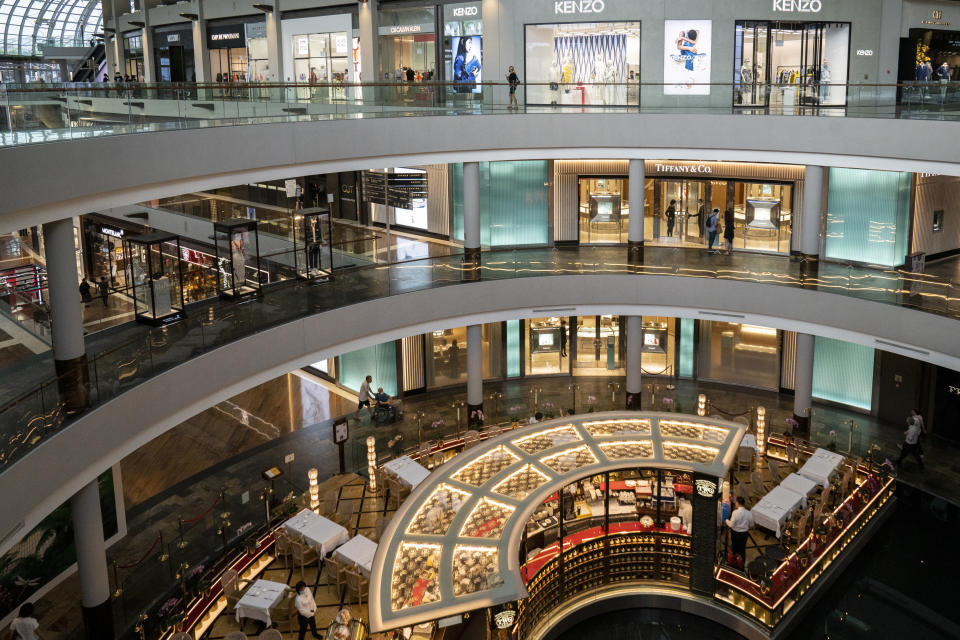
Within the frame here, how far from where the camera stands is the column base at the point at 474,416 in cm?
2250

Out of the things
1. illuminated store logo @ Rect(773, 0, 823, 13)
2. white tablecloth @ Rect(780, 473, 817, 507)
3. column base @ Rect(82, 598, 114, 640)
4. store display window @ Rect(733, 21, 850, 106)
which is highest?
illuminated store logo @ Rect(773, 0, 823, 13)

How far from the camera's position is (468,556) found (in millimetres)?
11422

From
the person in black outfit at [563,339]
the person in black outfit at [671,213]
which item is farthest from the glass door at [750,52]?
the person in black outfit at [563,339]

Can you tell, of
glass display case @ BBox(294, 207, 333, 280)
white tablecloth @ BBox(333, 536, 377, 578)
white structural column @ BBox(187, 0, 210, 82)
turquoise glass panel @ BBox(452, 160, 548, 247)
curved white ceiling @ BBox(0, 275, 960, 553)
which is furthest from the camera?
white structural column @ BBox(187, 0, 210, 82)

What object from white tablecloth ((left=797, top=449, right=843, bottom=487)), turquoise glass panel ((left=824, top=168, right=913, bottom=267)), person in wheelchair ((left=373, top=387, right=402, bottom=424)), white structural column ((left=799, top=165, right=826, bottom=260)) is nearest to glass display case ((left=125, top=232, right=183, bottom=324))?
person in wheelchair ((left=373, top=387, right=402, bottom=424))

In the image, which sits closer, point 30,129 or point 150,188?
point 30,129

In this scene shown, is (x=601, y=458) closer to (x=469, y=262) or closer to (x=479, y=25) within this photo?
(x=469, y=262)

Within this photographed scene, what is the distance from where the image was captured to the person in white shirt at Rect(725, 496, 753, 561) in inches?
603

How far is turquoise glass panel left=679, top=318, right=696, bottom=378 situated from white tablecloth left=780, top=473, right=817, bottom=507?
7830mm

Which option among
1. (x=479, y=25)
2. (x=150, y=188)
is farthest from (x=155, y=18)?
(x=150, y=188)

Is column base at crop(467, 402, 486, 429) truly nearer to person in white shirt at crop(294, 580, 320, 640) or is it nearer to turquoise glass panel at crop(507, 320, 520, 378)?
turquoise glass panel at crop(507, 320, 520, 378)

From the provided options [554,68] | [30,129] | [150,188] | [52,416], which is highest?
[554,68]

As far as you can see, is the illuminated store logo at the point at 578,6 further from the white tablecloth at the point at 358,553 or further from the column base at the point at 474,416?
the white tablecloth at the point at 358,553

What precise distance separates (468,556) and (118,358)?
6.78 metres
